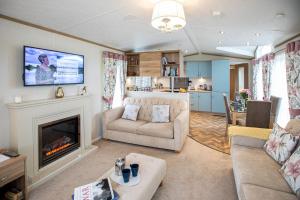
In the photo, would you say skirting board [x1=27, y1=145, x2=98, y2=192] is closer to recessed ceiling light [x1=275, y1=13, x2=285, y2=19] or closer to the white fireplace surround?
the white fireplace surround

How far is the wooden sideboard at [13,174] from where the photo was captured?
1810 millimetres

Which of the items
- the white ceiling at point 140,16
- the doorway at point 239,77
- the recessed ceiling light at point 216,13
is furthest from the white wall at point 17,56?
the doorway at point 239,77

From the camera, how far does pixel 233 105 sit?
406 centimetres

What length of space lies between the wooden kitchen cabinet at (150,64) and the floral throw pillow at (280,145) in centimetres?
304

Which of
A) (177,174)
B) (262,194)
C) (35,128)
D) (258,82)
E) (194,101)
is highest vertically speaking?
(258,82)

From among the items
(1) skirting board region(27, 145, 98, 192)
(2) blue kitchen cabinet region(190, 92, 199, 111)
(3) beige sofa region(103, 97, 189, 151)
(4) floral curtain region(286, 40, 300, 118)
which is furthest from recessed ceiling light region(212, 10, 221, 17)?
(2) blue kitchen cabinet region(190, 92, 199, 111)

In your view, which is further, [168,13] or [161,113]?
[161,113]

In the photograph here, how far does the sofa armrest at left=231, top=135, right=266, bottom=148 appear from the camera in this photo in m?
2.40

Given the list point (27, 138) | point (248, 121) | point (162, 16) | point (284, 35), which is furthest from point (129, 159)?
point (284, 35)

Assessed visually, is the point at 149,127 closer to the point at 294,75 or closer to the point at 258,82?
the point at 294,75

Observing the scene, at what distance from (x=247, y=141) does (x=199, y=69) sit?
16.8 feet

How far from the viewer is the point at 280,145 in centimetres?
197

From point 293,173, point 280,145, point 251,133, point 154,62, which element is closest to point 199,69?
point 154,62

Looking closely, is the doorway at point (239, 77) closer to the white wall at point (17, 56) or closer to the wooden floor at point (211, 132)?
the wooden floor at point (211, 132)
